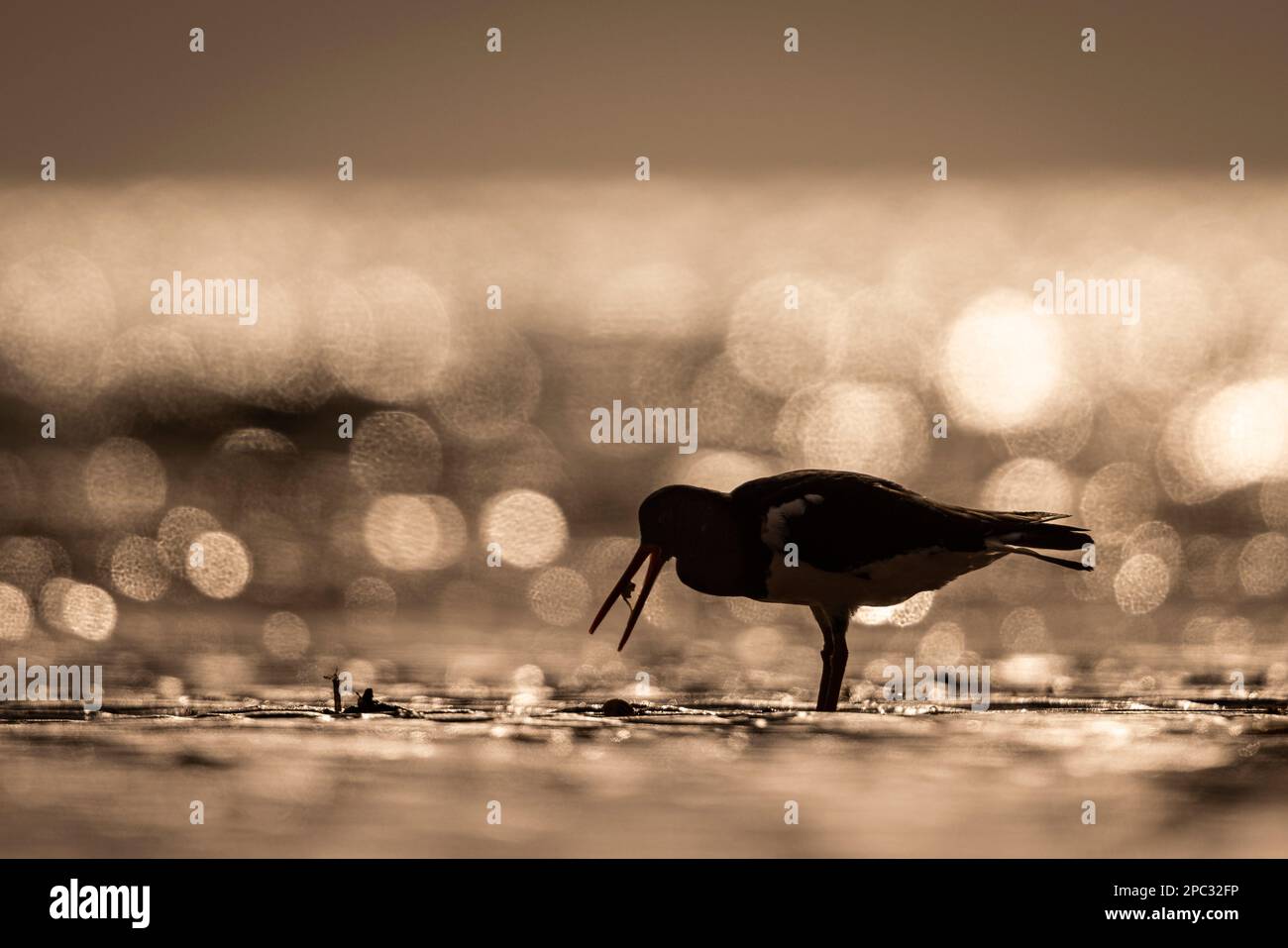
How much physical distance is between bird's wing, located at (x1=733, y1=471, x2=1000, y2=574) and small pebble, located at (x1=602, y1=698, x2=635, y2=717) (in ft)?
4.72

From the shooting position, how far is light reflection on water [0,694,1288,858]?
746 cm

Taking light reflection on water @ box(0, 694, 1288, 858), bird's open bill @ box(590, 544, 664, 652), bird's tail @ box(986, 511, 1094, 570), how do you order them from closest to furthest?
1. light reflection on water @ box(0, 694, 1288, 858)
2. bird's tail @ box(986, 511, 1094, 570)
3. bird's open bill @ box(590, 544, 664, 652)

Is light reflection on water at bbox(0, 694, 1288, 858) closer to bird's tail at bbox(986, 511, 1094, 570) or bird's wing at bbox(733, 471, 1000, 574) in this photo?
bird's wing at bbox(733, 471, 1000, 574)

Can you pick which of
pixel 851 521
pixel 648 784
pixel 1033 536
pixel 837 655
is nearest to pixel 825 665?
pixel 837 655

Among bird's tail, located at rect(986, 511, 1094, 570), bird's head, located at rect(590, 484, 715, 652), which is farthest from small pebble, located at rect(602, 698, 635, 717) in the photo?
bird's tail, located at rect(986, 511, 1094, 570)

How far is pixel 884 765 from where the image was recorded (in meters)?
8.62

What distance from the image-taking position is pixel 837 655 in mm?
10938

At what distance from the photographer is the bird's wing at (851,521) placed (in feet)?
35.5

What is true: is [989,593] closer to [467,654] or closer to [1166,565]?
[1166,565]

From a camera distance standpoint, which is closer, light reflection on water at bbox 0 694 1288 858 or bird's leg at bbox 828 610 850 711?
light reflection on water at bbox 0 694 1288 858

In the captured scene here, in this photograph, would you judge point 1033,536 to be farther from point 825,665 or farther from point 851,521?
point 825,665

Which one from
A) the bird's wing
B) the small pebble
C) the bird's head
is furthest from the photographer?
the bird's head

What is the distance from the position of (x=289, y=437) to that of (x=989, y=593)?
1388 cm

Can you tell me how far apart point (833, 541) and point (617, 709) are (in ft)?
5.66
